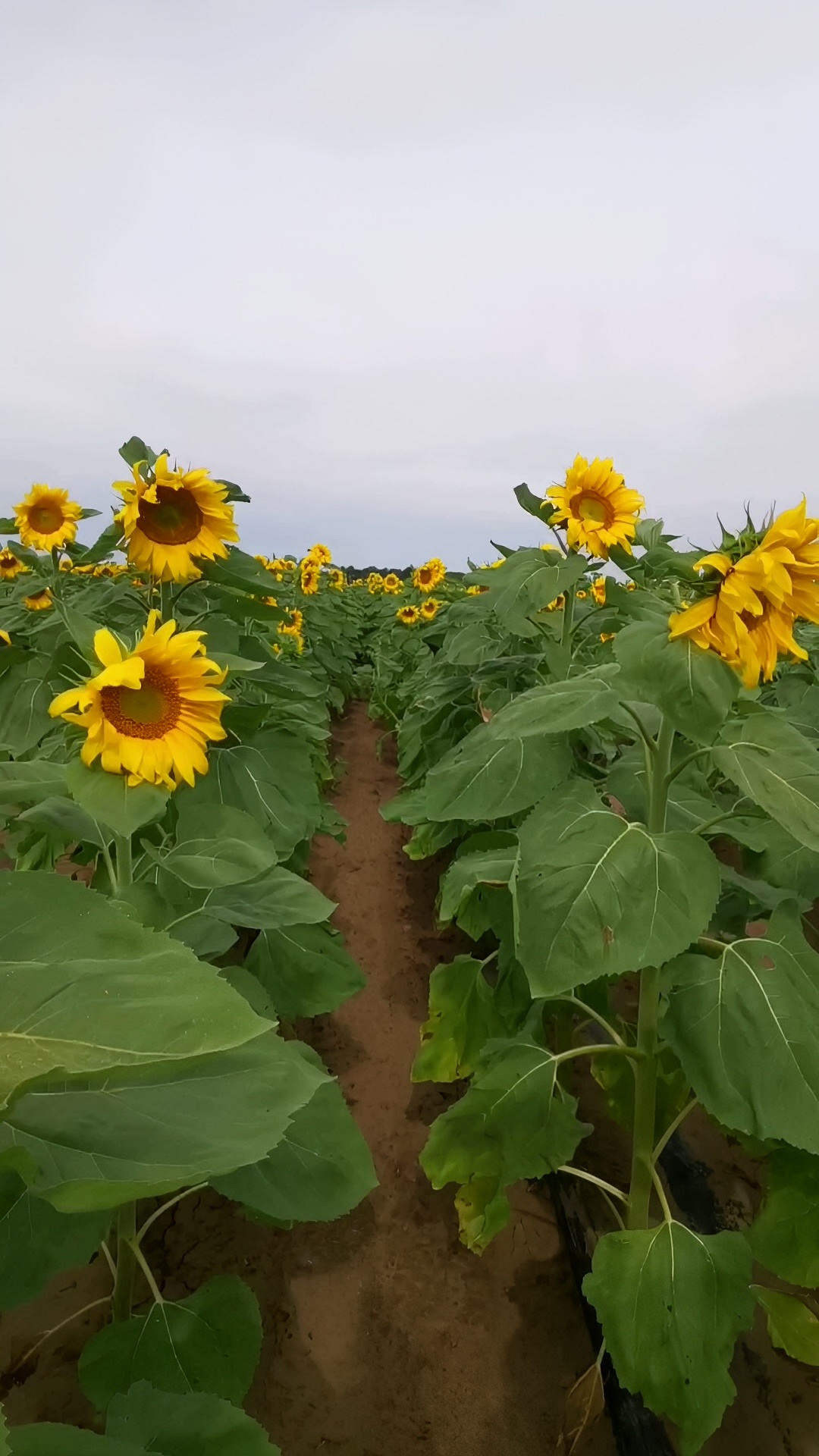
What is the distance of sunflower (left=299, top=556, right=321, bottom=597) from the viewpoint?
1085 cm

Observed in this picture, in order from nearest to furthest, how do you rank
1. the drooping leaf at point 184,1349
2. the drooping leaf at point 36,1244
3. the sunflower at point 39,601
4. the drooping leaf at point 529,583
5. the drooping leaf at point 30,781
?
the drooping leaf at point 36,1244 < the drooping leaf at point 30,781 < the drooping leaf at point 184,1349 < the drooping leaf at point 529,583 < the sunflower at point 39,601

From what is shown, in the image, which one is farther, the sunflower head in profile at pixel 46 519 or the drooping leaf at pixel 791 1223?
the sunflower head in profile at pixel 46 519

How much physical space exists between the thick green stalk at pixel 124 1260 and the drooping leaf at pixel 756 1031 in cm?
134

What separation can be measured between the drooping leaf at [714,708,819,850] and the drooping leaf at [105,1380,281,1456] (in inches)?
49.9

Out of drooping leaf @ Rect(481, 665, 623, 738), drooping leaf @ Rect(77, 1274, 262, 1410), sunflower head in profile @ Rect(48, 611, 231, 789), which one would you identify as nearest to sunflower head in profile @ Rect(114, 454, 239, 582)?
sunflower head in profile @ Rect(48, 611, 231, 789)

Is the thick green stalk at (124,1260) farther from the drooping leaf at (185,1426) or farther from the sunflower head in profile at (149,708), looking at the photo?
the sunflower head in profile at (149,708)

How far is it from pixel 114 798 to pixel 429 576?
8.72 m

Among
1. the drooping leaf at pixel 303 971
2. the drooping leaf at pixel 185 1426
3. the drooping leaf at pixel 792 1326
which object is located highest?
the drooping leaf at pixel 303 971

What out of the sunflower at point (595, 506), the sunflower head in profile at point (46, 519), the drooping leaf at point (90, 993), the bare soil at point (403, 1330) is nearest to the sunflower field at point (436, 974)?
the drooping leaf at point (90, 993)

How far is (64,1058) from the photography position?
25.1 inches

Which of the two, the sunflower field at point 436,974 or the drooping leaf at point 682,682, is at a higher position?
the drooping leaf at point 682,682

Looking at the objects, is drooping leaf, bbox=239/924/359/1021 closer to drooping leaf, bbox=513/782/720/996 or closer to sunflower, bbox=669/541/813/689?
drooping leaf, bbox=513/782/720/996

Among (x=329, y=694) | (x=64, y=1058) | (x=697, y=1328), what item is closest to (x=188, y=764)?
(x=64, y=1058)

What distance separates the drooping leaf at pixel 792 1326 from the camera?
196cm
